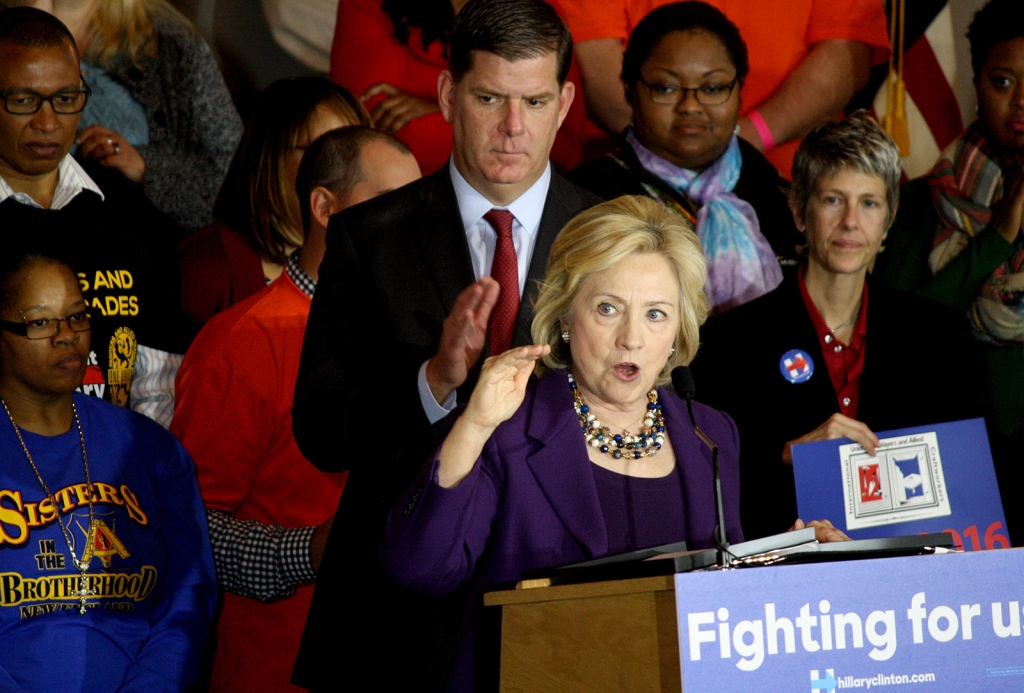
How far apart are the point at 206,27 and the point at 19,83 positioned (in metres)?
1.56

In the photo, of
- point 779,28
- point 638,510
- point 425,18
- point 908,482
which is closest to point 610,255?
point 638,510

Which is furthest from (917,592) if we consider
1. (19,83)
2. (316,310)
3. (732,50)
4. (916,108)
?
(916,108)

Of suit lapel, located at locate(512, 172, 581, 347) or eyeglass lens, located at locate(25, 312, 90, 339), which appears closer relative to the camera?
suit lapel, located at locate(512, 172, 581, 347)

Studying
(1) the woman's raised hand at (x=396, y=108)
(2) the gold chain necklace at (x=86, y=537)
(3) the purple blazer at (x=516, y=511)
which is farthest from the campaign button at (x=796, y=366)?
(2) the gold chain necklace at (x=86, y=537)

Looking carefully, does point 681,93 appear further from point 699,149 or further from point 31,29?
point 31,29

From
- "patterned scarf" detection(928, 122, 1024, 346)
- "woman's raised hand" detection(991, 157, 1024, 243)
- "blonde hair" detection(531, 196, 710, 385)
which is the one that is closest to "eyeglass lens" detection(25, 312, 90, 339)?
"blonde hair" detection(531, 196, 710, 385)

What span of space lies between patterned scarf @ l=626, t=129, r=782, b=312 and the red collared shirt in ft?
0.96

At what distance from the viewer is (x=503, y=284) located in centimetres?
267

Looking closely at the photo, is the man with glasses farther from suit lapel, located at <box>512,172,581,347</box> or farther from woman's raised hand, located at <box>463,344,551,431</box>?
woman's raised hand, located at <box>463,344,551,431</box>

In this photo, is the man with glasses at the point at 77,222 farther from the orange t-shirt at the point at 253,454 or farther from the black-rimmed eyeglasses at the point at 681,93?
the black-rimmed eyeglasses at the point at 681,93

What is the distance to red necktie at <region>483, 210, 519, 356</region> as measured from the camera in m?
2.65

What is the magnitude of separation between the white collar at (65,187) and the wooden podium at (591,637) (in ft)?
7.16

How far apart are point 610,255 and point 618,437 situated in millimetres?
356

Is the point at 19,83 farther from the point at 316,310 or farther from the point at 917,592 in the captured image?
the point at 917,592
